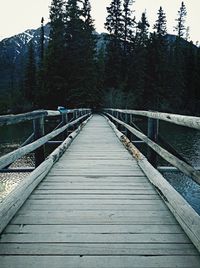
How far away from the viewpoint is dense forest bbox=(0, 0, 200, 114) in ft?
153

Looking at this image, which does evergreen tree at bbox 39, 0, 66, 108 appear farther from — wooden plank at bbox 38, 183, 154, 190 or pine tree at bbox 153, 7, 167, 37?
wooden plank at bbox 38, 183, 154, 190

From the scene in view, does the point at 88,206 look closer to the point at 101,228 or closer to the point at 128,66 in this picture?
the point at 101,228

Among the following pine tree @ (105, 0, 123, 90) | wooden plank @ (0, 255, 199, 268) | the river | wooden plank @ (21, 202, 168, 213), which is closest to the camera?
wooden plank @ (0, 255, 199, 268)

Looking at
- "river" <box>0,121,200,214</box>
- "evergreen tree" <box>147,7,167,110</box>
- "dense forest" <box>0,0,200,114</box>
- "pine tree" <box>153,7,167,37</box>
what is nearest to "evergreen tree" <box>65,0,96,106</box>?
"dense forest" <box>0,0,200,114</box>

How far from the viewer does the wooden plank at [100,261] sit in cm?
225

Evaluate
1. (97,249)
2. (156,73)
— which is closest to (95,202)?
(97,249)

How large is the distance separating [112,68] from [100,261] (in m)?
53.0

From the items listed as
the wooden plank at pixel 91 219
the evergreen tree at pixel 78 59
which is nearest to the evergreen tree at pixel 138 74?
the evergreen tree at pixel 78 59

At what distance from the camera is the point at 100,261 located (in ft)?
7.61

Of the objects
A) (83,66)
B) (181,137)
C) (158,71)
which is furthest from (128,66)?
(181,137)

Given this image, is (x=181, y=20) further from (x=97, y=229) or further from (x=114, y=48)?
(x=97, y=229)

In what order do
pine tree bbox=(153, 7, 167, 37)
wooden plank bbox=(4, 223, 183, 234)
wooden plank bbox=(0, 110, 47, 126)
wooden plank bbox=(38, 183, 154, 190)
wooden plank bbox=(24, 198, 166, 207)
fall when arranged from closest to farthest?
wooden plank bbox=(4, 223, 183, 234) < wooden plank bbox=(0, 110, 47, 126) < wooden plank bbox=(24, 198, 166, 207) < wooden plank bbox=(38, 183, 154, 190) < pine tree bbox=(153, 7, 167, 37)

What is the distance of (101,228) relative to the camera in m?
2.89

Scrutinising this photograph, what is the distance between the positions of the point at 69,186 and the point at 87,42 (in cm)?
4534
